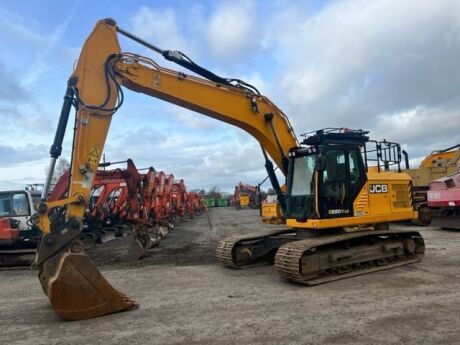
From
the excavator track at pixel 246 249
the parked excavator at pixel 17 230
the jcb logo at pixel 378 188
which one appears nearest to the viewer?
the jcb logo at pixel 378 188

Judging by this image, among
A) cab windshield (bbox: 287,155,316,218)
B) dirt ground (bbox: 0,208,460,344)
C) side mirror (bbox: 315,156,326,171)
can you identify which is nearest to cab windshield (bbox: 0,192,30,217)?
dirt ground (bbox: 0,208,460,344)

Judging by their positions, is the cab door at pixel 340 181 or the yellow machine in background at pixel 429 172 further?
the yellow machine in background at pixel 429 172

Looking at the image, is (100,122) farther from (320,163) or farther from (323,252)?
(323,252)

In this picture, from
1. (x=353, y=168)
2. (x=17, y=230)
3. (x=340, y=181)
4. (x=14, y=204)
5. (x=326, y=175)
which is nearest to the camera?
(x=326, y=175)

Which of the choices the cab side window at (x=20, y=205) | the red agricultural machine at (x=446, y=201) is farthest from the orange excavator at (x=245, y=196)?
the cab side window at (x=20, y=205)

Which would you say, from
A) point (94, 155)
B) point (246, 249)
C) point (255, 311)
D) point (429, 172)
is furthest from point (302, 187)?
point (429, 172)

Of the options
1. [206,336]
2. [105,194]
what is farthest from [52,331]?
[105,194]

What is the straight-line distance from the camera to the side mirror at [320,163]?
8778 mm

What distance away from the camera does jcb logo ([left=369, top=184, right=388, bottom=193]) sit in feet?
31.5

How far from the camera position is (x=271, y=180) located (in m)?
10.6

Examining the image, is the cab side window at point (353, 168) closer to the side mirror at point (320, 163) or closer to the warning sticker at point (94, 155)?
the side mirror at point (320, 163)

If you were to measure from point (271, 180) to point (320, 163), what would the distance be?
205cm

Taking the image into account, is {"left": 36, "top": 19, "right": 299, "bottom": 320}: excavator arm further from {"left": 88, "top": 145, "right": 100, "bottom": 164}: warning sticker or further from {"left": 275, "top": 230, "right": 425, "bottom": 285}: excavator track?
{"left": 275, "top": 230, "right": 425, "bottom": 285}: excavator track

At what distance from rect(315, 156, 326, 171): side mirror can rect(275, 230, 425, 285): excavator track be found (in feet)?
4.41
